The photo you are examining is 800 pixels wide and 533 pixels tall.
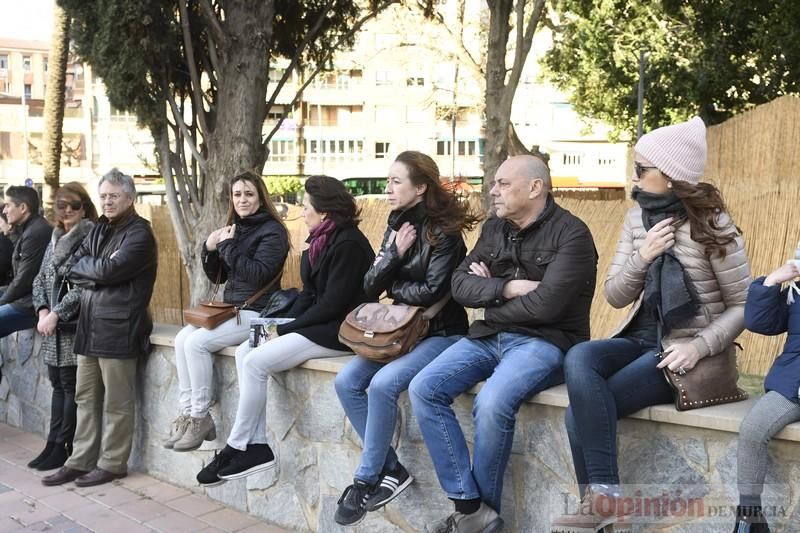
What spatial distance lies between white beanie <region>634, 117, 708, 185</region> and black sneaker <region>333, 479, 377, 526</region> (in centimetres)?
185

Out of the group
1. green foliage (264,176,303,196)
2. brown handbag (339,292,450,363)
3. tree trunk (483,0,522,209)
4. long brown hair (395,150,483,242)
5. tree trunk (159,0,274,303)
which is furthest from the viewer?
green foliage (264,176,303,196)

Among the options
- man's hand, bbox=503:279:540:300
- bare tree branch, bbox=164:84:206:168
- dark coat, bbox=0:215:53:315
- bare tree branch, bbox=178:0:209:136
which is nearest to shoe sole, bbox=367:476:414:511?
man's hand, bbox=503:279:540:300

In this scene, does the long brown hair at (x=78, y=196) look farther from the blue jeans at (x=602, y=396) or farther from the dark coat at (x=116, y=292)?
the blue jeans at (x=602, y=396)

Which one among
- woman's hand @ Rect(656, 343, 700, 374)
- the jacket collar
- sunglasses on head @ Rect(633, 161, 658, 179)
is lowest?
woman's hand @ Rect(656, 343, 700, 374)

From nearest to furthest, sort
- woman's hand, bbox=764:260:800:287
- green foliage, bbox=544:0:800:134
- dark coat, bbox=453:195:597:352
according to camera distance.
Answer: woman's hand, bbox=764:260:800:287, dark coat, bbox=453:195:597:352, green foliage, bbox=544:0:800:134

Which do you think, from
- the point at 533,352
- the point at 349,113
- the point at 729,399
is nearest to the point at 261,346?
the point at 533,352

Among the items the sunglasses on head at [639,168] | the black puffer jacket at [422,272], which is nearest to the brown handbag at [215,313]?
the black puffer jacket at [422,272]

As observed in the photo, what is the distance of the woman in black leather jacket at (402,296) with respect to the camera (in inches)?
157

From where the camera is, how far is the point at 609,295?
12.1ft

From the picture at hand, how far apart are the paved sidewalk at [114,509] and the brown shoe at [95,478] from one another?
0.04 m

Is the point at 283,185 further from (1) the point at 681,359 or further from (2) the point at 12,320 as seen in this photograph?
(1) the point at 681,359

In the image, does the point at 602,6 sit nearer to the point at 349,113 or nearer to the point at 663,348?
the point at 663,348

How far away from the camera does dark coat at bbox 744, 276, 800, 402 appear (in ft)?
10.3

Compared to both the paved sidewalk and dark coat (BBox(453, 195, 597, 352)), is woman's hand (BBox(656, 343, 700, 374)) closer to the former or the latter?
dark coat (BBox(453, 195, 597, 352))
